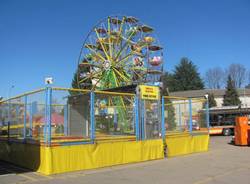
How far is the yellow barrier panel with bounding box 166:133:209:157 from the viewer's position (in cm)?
1593

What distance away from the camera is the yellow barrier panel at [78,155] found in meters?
11.4

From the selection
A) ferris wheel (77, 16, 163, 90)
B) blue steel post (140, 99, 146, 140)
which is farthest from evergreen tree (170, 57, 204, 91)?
blue steel post (140, 99, 146, 140)

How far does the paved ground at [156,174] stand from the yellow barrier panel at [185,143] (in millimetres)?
1713

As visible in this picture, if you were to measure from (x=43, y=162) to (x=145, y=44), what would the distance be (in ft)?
64.5

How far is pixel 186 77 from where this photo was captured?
94.6m

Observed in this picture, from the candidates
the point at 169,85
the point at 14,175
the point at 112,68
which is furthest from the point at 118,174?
the point at 169,85

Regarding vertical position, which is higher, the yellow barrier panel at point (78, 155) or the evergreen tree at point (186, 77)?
the evergreen tree at point (186, 77)

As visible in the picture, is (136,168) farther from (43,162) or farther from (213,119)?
(213,119)

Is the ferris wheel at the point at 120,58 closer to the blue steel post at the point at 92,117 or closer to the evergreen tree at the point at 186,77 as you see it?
the blue steel post at the point at 92,117

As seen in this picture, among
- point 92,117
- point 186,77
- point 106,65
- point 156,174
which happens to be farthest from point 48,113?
point 186,77

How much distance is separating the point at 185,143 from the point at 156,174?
19.7 feet

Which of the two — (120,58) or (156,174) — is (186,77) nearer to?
(120,58)

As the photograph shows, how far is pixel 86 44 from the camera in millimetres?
31391

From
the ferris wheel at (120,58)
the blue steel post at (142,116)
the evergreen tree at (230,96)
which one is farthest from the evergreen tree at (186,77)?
the blue steel post at (142,116)
